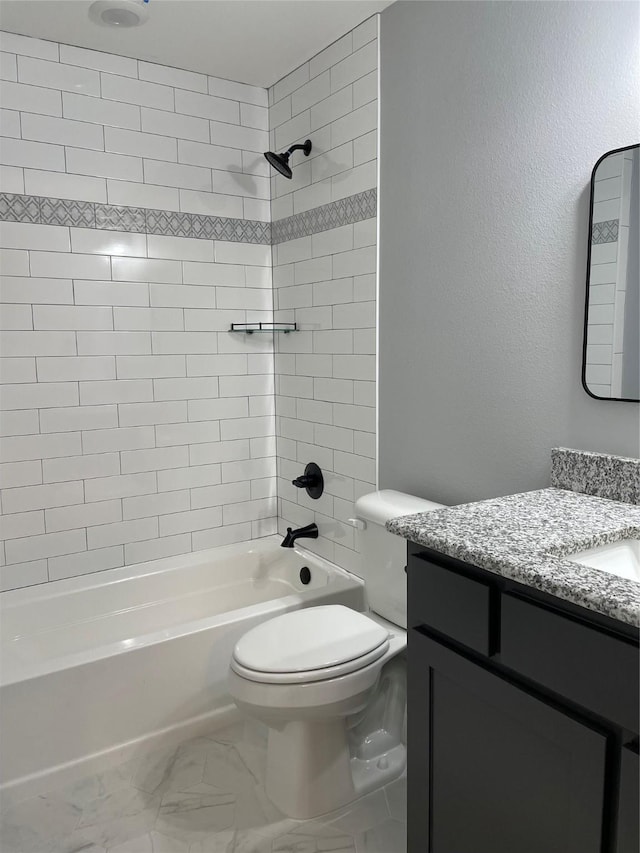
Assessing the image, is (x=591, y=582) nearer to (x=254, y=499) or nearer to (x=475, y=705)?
(x=475, y=705)

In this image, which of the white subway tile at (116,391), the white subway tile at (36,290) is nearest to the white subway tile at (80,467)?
the white subway tile at (116,391)

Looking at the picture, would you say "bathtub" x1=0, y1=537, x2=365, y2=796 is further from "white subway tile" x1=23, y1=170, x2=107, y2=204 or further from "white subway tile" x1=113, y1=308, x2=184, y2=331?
"white subway tile" x1=23, y1=170, x2=107, y2=204

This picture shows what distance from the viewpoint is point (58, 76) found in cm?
243

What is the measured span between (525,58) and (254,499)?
6.77 ft

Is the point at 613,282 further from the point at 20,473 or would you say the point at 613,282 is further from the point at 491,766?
the point at 20,473

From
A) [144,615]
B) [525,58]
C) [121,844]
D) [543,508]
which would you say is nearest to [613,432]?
[543,508]

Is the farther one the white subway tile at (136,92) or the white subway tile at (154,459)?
the white subway tile at (154,459)

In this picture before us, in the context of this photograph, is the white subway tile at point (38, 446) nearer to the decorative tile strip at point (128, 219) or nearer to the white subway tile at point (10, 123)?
the decorative tile strip at point (128, 219)

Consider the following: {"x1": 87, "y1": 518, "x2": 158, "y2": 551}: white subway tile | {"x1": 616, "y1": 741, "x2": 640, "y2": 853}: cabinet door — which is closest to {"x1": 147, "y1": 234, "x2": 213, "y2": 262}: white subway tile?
{"x1": 87, "y1": 518, "x2": 158, "y2": 551}: white subway tile

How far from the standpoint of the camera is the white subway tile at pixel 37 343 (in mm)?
2430

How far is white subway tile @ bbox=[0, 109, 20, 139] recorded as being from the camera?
2355 millimetres

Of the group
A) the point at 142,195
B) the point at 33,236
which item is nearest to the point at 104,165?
the point at 142,195

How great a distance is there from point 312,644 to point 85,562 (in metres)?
1.23

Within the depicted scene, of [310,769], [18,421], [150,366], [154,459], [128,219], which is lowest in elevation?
[310,769]
